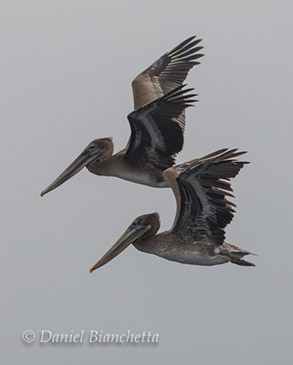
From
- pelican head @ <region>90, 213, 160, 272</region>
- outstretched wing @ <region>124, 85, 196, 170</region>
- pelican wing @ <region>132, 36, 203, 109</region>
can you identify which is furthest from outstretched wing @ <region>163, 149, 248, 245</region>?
pelican wing @ <region>132, 36, 203, 109</region>

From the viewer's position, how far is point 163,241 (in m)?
13.9

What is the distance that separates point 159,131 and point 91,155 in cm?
160

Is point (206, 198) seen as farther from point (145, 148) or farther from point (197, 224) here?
point (145, 148)

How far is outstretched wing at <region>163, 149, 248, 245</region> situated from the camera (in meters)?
12.6

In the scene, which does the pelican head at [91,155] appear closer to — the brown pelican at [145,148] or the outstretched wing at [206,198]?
the brown pelican at [145,148]

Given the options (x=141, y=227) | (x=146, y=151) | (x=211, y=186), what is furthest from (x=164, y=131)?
(x=211, y=186)

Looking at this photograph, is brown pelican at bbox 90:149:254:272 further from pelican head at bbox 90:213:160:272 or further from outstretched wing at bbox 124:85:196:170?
outstretched wing at bbox 124:85:196:170

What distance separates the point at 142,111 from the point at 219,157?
8.01 feet

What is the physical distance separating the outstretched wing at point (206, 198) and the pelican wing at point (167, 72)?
4.53m

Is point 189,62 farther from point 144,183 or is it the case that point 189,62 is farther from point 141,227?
point 141,227

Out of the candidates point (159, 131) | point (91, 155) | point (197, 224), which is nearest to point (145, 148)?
point (159, 131)

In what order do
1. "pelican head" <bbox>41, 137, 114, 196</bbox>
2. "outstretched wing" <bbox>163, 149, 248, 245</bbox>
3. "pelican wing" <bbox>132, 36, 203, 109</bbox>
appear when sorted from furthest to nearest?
1. "pelican wing" <bbox>132, 36, 203, 109</bbox>
2. "pelican head" <bbox>41, 137, 114, 196</bbox>
3. "outstretched wing" <bbox>163, 149, 248, 245</bbox>

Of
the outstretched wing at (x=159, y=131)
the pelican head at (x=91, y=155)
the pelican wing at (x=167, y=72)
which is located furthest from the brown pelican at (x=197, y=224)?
the pelican wing at (x=167, y=72)

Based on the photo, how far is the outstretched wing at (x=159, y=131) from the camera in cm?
1507
